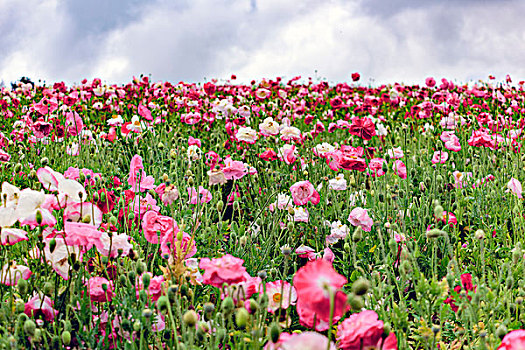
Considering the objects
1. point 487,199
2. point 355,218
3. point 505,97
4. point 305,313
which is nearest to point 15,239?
point 305,313

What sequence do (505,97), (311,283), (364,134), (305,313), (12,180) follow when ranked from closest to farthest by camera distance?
(311,283) → (305,313) → (364,134) → (12,180) → (505,97)

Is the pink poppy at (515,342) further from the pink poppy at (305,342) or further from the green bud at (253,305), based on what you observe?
the green bud at (253,305)

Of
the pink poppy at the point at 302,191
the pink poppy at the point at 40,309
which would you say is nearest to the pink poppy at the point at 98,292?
the pink poppy at the point at 40,309

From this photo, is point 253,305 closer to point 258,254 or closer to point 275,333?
point 275,333

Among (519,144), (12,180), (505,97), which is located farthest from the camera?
(505,97)

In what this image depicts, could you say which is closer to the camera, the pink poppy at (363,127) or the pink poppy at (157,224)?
the pink poppy at (157,224)

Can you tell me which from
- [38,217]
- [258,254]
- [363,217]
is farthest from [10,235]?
[363,217]

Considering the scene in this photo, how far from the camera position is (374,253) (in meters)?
2.17

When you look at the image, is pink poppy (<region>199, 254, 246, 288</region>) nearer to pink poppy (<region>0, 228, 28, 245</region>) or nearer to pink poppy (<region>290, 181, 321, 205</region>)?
pink poppy (<region>0, 228, 28, 245</region>)

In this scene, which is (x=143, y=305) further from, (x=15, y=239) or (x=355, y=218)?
(x=355, y=218)

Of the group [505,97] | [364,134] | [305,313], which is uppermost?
[505,97]

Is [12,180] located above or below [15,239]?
above

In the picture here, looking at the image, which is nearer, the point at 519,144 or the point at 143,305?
the point at 143,305

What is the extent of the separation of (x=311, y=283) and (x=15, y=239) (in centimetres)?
88
